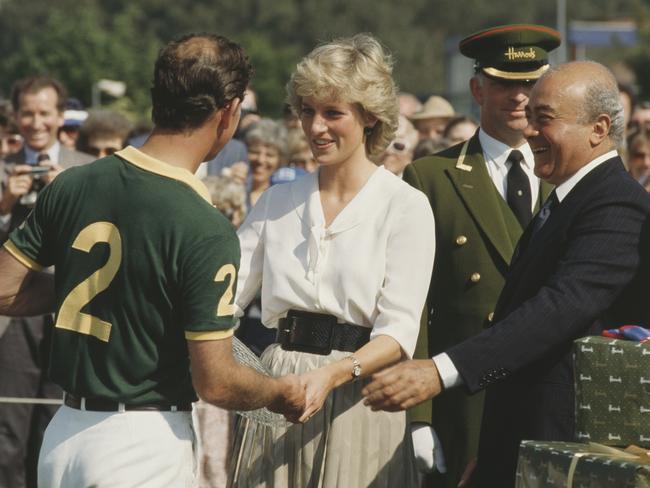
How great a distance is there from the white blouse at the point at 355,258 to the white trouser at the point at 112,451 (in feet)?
3.27

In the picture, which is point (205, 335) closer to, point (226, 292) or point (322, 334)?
point (226, 292)

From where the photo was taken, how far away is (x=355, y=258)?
5227 millimetres

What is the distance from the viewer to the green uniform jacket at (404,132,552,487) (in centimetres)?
590

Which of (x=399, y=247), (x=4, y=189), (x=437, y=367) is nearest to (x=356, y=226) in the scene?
(x=399, y=247)

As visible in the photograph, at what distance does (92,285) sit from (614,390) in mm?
1522

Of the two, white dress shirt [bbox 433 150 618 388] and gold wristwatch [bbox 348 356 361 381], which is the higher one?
white dress shirt [bbox 433 150 618 388]

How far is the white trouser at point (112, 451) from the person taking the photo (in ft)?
14.0

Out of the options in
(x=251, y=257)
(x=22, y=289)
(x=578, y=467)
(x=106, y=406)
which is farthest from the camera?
(x=251, y=257)

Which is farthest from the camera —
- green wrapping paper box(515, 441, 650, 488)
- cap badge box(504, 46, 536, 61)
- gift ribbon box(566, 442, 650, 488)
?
cap badge box(504, 46, 536, 61)

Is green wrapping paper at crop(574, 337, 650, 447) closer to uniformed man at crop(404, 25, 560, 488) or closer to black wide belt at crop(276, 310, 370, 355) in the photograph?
black wide belt at crop(276, 310, 370, 355)

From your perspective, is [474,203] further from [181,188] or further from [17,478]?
[17,478]

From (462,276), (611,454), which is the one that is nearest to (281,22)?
(462,276)

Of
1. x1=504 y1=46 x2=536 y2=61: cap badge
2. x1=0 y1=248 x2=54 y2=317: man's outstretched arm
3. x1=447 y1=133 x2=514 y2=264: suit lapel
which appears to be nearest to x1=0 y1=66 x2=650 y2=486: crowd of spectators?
x1=504 y1=46 x2=536 y2=61: cap badge

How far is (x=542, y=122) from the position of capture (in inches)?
198
